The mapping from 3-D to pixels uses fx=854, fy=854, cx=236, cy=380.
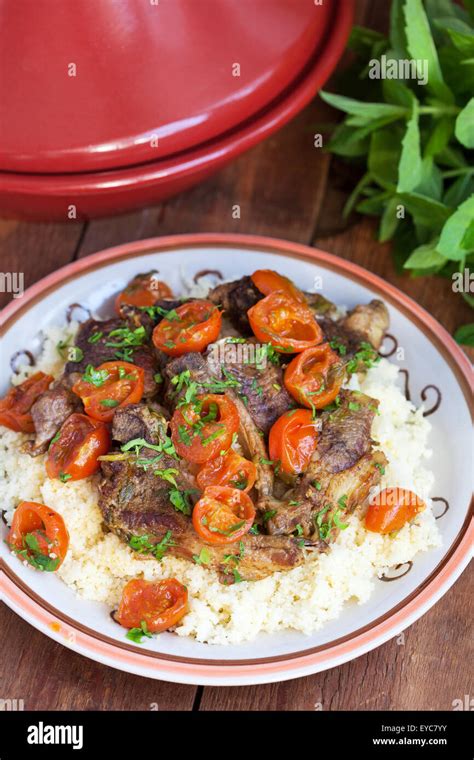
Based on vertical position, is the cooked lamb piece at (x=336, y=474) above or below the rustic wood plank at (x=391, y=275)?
below

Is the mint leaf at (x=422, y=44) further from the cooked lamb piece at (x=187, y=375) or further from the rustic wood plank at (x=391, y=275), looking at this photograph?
the cooked lamb piece at (x=187, y=375)

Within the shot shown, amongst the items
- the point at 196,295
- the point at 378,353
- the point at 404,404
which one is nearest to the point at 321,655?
the point at 404,404

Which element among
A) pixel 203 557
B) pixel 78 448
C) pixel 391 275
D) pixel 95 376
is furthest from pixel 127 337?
pixel 391 275

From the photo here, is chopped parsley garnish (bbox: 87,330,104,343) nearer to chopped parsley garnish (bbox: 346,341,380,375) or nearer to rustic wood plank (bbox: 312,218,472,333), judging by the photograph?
chopped parsley garnish (bbox: 346,341,380,375)

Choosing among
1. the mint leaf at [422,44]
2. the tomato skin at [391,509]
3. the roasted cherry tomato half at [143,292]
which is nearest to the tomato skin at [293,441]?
the tomato skin at [391,509]

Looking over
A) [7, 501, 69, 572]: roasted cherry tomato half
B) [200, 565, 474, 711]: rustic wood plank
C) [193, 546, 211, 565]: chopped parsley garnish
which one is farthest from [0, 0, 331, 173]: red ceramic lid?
[200, 565, 474, 711]: rustic wood plank

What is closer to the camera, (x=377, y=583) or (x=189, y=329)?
(x=377, y=583)

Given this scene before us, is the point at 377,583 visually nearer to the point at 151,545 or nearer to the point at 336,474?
the point at 336,474
